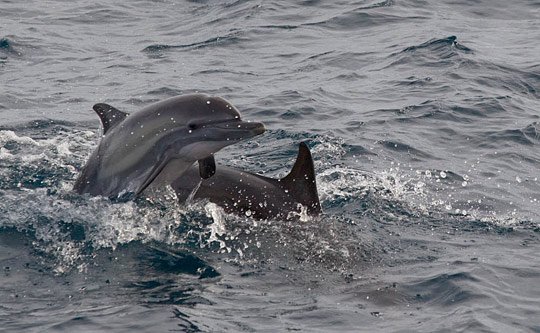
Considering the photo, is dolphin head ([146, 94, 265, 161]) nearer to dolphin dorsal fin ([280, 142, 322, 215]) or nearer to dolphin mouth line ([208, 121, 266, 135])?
dolphin mouth line ([208, 121, 266, 135])

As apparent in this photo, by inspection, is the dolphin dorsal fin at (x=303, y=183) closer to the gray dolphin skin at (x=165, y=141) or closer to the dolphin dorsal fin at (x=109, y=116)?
the gray dolphin skin at (x=165, y=141)

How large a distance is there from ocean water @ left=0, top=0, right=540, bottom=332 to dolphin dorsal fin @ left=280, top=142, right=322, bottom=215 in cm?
23

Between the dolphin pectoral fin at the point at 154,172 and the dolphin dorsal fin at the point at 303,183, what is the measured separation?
137 centimetres

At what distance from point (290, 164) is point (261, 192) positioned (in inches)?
119

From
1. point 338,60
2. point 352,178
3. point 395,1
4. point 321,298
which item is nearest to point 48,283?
point 321,298

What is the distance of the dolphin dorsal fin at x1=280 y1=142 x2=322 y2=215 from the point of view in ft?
36.9

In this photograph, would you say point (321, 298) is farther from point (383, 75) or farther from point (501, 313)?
point (383, 75)

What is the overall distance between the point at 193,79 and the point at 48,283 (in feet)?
31.8

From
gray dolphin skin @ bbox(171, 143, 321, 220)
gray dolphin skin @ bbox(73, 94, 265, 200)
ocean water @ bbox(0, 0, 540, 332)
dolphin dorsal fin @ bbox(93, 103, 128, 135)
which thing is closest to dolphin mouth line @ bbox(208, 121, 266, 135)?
gray dolphin skin @ bbox(73, 94, 265, 200)

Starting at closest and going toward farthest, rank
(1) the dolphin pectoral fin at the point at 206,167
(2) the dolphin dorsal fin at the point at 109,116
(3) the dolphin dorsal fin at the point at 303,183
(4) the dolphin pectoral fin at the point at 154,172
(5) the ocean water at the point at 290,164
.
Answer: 1. (5) the ocean water at the point at 290,164
2. (4) the dolphin pectoral fin at the point at 154,172
3. (1) the dolphin pectoral fin at the point at 206,167
4. (3) the dolphin dorsal fin at the point at 303,183
5. (2) the dolphin dorsal fin at the point at 109,116


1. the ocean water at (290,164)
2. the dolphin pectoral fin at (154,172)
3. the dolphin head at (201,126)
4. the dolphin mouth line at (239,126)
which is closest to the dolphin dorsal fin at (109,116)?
the dolphin head at (201,126)

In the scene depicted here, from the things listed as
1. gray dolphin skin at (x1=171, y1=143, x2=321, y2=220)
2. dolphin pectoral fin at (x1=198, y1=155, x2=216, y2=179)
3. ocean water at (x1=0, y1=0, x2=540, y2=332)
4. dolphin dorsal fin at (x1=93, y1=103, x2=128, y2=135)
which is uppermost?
dolphin dorsal fin at (x1=93, y1=103, x2=128, y2=135)

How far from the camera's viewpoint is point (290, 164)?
566 inches

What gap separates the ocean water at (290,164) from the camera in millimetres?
9594
